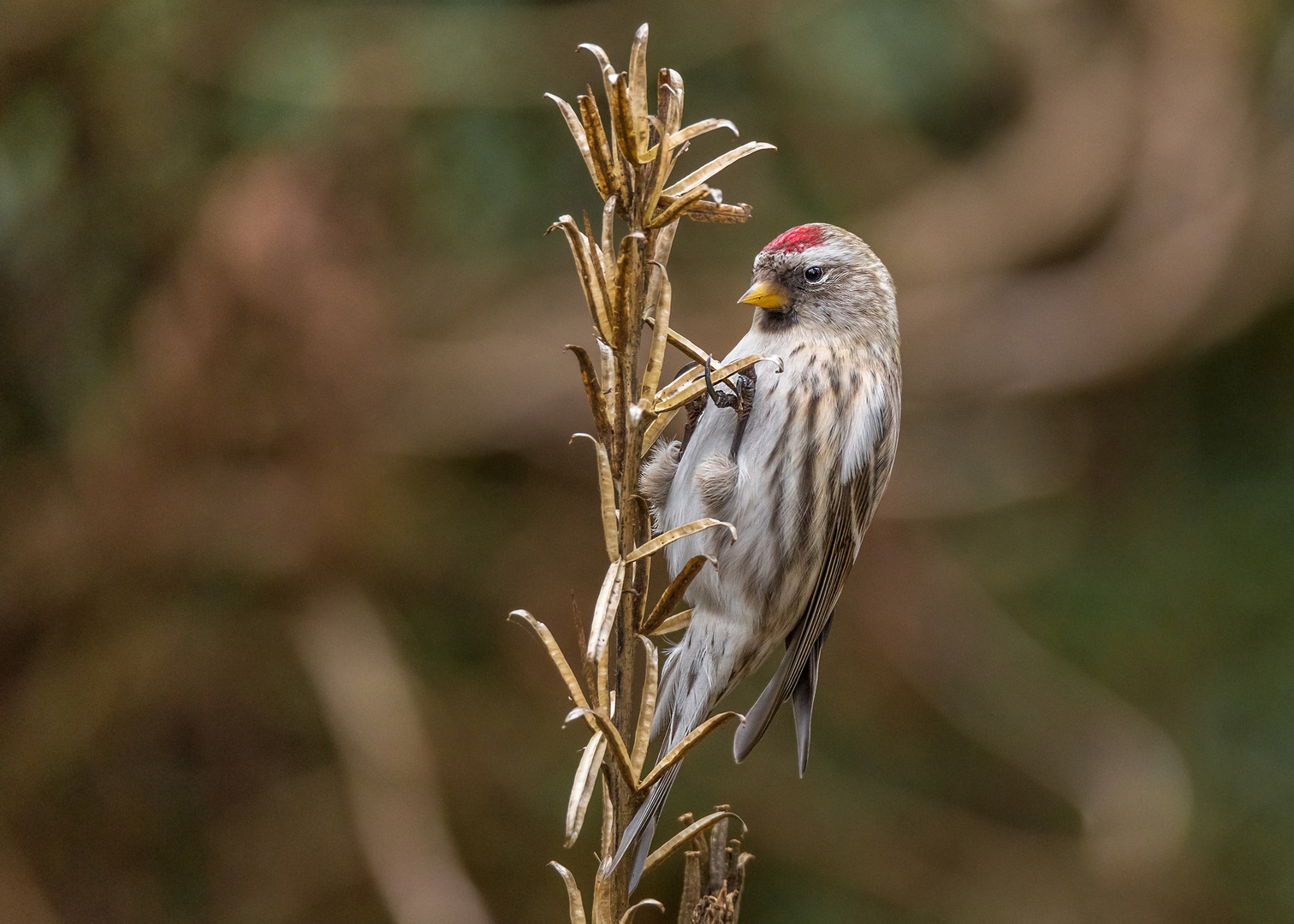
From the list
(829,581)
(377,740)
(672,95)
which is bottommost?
(377,740)

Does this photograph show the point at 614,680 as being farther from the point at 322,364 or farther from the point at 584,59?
the point at 584,59

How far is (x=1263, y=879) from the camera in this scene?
130 inches

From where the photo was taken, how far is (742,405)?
169cm

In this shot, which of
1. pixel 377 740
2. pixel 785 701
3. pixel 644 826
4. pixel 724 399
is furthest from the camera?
pixel 377 740

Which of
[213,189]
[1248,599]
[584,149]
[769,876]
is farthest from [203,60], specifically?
[1248,599]

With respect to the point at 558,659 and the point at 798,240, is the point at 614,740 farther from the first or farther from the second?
the point at 798,240

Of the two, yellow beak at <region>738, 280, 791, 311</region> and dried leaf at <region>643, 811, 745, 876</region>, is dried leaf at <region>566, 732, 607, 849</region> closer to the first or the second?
dried leaf at <region>643, 811, 745, 876</region>

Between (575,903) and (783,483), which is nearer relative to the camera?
(575,903)

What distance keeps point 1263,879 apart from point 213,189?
11.3 ft

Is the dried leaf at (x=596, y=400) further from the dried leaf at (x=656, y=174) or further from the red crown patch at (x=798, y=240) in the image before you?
the red crown patch at (x=798, y=240)

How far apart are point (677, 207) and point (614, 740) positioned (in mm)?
386

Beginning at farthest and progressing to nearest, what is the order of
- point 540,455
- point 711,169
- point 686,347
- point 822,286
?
point 540,455 → point 822,286 → point 686,347 → point 711,169

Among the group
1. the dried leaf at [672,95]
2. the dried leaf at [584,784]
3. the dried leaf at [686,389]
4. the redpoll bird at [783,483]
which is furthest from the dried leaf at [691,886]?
the redpoll bird at [783,483]

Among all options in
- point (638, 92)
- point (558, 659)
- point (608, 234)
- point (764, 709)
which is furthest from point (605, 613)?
point (764, 709)
